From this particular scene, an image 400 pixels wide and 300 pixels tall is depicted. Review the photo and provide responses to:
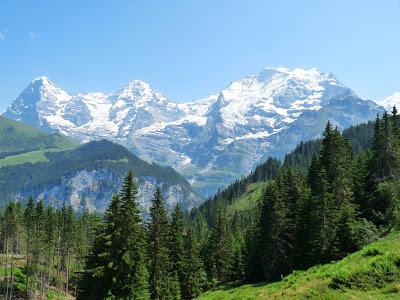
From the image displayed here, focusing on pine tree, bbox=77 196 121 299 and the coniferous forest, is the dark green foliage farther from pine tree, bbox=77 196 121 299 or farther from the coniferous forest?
the coniferous forest

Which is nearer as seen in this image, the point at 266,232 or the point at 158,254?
the point at 158,254

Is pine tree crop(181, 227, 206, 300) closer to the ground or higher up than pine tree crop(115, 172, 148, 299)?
closer to the ground

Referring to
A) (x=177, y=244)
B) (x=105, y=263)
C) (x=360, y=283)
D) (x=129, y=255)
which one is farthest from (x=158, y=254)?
(x=360, y=283)

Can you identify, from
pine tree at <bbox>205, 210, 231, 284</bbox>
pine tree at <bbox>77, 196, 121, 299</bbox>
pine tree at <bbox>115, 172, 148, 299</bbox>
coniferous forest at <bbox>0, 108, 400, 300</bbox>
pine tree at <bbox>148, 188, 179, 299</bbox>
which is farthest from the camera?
pine tree at <bbox>205, 210, 231, 284</bbox>

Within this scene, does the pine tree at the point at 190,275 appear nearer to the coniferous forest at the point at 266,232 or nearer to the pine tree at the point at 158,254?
the coniferous forest at the point at 266,232

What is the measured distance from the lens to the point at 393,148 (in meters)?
70.0

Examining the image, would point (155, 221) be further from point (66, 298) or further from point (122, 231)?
point (66, 298)

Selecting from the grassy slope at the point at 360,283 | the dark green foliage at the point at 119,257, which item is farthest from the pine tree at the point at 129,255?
the grassy slope at the point at 360,283

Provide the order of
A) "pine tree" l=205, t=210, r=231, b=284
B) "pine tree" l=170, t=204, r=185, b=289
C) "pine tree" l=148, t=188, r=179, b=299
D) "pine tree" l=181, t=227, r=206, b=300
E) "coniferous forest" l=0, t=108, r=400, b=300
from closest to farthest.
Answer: "coniferous forest" l=0, t=108, r=400, b=300
"pine tree" l=148, t=188, r=179, b=299
"pine tree" l=170, t=204, r=185, b=289
"pine tree" l=181, t=227, r=206, b=300
"pine tree" l=205, t=210, r=231, b=284

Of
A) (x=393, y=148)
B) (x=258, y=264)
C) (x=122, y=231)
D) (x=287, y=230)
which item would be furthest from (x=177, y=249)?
(x=393, y=148)

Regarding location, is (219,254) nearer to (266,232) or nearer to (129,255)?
Answer: (266,232)

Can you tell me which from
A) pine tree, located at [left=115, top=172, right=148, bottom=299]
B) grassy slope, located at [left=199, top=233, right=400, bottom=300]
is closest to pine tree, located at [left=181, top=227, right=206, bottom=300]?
pine tree, located at [left=115, top=172, right=148, bottom=299]

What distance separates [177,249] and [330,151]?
1175 inches

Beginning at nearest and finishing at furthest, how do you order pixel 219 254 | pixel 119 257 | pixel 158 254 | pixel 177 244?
pixel 119 257, pixel 158 254, pixel 177 244, pixel 219 254
